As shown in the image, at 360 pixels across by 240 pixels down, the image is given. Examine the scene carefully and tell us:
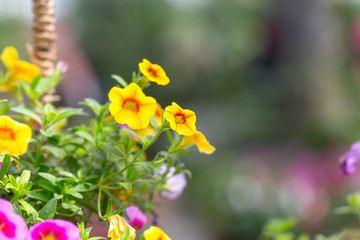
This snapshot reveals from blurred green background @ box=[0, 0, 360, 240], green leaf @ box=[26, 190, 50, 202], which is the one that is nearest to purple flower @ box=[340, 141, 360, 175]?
green leaf @ box=[26, 190, 50, 202]

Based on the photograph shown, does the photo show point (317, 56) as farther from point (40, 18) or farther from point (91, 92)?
point (40, 18)

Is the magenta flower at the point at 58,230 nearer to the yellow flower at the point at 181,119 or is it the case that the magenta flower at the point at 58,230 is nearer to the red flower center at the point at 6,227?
the red flower center at the point at 6,227

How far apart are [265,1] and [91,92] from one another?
6.26ft

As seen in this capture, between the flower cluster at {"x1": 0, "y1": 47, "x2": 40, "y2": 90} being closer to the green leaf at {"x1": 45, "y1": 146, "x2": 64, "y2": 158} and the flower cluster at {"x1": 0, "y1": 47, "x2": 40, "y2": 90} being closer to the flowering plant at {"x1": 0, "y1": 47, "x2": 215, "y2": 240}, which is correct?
the flowering plant at {"x1": 0, "y1": 47, "x2": 215, "y2": 240}

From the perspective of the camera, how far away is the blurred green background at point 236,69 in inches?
141

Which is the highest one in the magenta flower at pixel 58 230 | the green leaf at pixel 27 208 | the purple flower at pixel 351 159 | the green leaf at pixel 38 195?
the purple flower at pixel 351 159

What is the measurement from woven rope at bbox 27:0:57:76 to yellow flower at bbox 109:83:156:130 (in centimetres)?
32

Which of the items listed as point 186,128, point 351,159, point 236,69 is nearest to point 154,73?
point 186,128

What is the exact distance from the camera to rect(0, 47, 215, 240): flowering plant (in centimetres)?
44

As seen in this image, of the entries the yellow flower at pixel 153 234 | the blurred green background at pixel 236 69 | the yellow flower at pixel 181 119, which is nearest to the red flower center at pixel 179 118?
the yellow flower at pixel 181 119

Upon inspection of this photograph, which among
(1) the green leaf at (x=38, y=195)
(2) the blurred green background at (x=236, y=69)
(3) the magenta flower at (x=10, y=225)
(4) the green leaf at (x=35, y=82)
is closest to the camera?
(3) the magenta flower at (x=10, y=225)

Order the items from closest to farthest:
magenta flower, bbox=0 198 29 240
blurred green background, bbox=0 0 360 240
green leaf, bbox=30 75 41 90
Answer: magenta flower, bbox=0 198 29 240, green leaf, bbox=30 75 41 90, blurred green background, bbox=0 0 360 240

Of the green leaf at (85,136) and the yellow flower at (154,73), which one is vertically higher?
the yellow flower at (154,73)

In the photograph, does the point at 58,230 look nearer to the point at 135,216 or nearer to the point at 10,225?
the point at 10,225
